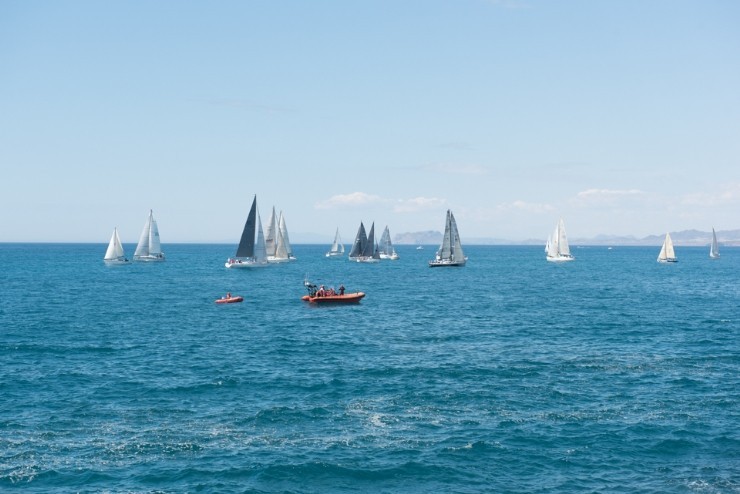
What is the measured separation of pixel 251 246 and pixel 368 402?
421 ft

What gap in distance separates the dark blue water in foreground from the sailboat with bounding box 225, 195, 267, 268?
72569 mm

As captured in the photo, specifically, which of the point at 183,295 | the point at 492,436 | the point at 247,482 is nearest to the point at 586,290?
the point at 183,295

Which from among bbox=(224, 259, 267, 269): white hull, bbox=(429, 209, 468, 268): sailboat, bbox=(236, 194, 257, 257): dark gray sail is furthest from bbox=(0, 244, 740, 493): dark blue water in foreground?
bbox=(429, 209, 468, 268): sailboat

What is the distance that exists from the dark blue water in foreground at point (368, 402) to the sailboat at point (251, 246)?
7257 cm

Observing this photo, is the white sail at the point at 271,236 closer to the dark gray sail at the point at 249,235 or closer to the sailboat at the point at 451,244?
the dark gray sail at the point at 249,235

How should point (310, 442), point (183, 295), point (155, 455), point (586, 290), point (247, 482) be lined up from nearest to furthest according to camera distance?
point (247, 482) → point (155, 455) → point (310, 442) → point (183, 295) → point (586, 290)

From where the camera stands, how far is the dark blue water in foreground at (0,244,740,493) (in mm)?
33000

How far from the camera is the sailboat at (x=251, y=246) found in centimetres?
16262

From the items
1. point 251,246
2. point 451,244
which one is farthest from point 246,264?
point 451,244

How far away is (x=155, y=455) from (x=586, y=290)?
367ft

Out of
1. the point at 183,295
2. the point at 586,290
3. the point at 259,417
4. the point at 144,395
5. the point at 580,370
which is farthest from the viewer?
the point at 586,290

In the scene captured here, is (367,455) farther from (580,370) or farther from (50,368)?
(50,368)

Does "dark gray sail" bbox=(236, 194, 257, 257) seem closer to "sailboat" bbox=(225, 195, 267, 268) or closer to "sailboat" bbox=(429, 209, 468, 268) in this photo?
"sailboat" bbox=(225, 195, 267, 268)

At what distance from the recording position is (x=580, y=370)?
177 ft
